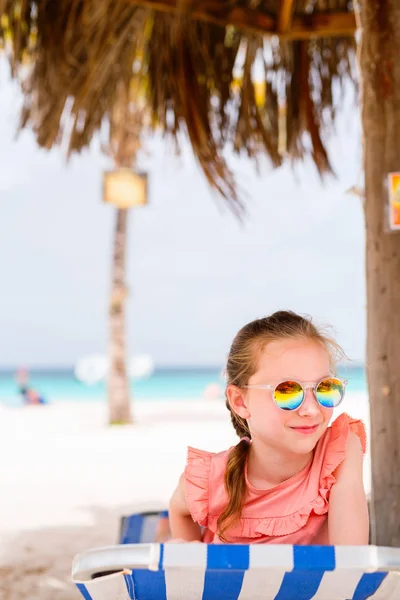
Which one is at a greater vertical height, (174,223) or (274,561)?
(174,223)

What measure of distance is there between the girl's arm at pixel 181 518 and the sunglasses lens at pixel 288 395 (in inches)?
13.7

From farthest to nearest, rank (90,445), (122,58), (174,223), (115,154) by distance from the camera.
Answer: (174,223)
(115,154)
(90,445)
(122,58)

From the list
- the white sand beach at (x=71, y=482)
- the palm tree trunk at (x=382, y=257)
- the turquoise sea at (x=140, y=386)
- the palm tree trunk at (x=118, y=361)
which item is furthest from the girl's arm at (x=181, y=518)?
the turquoise sea at (x=140, y=386)

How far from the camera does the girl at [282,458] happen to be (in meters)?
1.44

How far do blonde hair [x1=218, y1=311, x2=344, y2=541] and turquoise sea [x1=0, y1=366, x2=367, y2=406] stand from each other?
22269 millimetres

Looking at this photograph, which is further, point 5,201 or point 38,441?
point 5,201

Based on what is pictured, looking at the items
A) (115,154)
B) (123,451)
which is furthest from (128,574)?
(115,154)

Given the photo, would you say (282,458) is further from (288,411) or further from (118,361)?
(118,361)

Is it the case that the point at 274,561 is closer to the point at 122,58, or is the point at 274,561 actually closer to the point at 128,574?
the point at 128,574

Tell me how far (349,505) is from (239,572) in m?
0.40

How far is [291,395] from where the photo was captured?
142cm

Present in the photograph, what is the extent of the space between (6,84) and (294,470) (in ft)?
9.58

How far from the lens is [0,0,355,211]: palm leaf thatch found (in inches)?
123

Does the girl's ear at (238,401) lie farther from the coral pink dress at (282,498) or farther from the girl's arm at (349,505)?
the girl's arm at (349,505)
